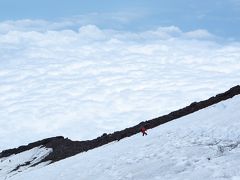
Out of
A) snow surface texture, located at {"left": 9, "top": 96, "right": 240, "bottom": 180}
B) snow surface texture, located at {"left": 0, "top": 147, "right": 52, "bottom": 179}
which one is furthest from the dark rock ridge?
snow surface texture, located at {"left": 9, "top": 96, "right": 240, "bottom": 180}

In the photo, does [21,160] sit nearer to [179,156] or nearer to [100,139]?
[100,139]

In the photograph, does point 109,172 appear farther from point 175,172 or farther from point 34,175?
point 34,175

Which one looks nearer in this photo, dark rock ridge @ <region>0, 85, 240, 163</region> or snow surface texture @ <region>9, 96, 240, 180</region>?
snow surface texture @ <region>9, 96, 240, 180</region>

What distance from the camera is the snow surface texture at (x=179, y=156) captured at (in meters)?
17.2

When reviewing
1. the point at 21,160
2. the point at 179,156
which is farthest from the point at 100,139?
the point at 179,156

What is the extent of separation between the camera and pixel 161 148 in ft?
73.9

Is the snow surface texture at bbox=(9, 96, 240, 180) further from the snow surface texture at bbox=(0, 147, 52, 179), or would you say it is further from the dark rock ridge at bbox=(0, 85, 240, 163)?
the snow surface texture at bbox=(0, 147, 52, 179)

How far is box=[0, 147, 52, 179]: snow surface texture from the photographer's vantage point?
137 ft

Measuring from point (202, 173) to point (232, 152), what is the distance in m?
2.14

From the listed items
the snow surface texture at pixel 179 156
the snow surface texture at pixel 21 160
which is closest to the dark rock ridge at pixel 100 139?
the snow surface texture at pixel 21 160

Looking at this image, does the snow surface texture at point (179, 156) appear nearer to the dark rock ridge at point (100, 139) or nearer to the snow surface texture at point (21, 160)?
the dark rock ridge at point (100, 139)

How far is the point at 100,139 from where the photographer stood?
1714 inches

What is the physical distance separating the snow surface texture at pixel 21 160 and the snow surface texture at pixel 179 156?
43.9 feet

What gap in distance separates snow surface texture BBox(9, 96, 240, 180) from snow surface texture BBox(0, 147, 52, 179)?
13.4 meters
